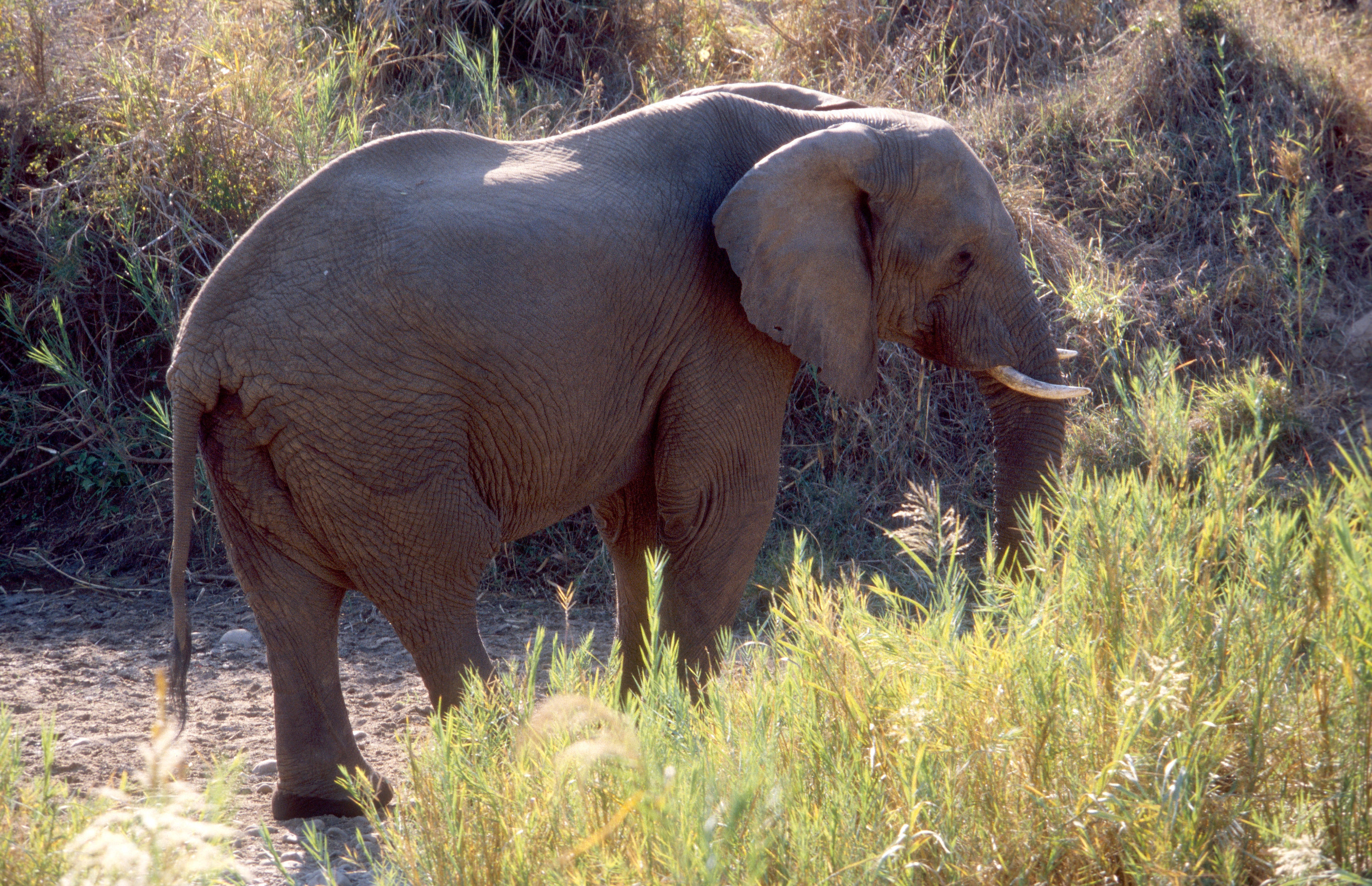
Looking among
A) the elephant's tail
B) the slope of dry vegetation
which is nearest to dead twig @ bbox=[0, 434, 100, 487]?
the slope of dry vegetation

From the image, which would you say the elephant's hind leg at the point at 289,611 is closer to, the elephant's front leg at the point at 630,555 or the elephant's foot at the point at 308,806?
the elephant's foot at the point at 308,806

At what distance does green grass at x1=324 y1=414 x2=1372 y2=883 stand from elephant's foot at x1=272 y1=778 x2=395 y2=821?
1.07 m

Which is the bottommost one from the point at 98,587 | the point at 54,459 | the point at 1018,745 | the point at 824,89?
the point at 98,587

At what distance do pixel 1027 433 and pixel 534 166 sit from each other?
2.01m

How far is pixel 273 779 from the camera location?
13.1 feet

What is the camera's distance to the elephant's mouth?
4090mm

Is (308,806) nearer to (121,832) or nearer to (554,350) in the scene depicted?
(554,350)

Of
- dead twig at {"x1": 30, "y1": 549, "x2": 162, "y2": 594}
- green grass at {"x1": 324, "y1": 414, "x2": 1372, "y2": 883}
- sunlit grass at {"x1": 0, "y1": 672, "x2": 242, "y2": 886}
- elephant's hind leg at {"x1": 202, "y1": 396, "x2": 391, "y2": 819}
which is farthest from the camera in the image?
dead twig at {"x1": 30, "y1": 549, "x2": 162, "y2": 594}

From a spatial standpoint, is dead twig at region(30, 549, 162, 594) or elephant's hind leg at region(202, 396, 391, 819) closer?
elephant's hind leg at region(202, 396, 391, 819)

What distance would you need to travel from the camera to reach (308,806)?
363 cm

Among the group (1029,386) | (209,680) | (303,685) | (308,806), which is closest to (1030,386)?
(1029,386)

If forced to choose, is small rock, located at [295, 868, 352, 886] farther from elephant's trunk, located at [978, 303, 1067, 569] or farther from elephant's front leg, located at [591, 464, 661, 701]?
elephant's trunk, located at [978, 303, 1067, 569]

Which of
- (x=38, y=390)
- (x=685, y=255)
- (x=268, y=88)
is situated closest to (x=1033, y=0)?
(x=268, y=88)

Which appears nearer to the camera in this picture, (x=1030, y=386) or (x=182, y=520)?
(x=182, y=520)
